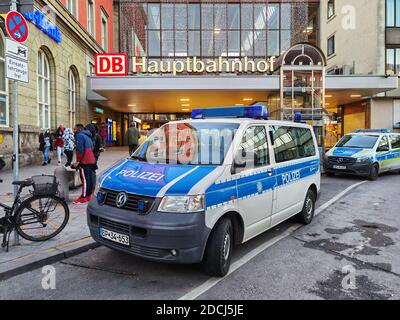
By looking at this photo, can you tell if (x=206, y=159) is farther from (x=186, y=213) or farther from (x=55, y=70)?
(x=55, y=70)

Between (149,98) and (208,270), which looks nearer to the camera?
(208,270)

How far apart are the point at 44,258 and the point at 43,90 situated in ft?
48.9

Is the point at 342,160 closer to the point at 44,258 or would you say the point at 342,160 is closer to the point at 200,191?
the point at 200,191

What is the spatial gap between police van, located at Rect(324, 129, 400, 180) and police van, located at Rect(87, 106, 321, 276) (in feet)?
25.3

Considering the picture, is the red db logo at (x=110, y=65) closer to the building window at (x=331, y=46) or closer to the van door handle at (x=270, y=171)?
the van door handle at (x=270, y=171)

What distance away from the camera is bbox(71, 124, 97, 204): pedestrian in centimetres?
745

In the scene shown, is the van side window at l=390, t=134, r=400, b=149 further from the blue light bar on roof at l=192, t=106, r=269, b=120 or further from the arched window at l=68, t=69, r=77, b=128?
the arched window at l=68, t=69, r=77, b=128

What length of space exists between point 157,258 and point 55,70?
56.0 ft

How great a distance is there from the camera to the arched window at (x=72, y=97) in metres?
20.9

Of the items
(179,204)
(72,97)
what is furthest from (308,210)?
(72,97)

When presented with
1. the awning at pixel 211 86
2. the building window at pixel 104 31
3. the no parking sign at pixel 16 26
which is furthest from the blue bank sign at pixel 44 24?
the building window at pixel 104 31

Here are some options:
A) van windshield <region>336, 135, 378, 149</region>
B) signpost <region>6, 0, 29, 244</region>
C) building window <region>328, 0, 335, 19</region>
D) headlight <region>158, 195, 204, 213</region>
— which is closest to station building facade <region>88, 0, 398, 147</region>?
building window <region>328, 0, 335, 19</region>
